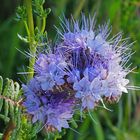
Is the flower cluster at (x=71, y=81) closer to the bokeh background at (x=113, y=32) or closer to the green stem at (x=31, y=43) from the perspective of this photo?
the green stem at (x=31, y=43)

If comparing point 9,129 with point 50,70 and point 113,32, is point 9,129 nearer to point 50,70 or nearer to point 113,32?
point 50,70

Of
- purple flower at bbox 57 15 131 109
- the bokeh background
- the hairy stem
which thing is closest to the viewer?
purple flower at bbox 57 15 131 109

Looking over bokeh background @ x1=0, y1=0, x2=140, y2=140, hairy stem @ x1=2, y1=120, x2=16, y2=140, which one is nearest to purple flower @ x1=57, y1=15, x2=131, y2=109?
hairy stem @ x1=2, y1=120, x2=16, y2=140

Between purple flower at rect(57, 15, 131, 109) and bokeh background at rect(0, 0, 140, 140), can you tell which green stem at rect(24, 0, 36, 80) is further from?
bokeh background at rect(0, 0, 140, 140)

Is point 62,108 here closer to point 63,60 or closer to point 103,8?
point 63,60

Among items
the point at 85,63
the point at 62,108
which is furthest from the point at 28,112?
the point at 85,63
